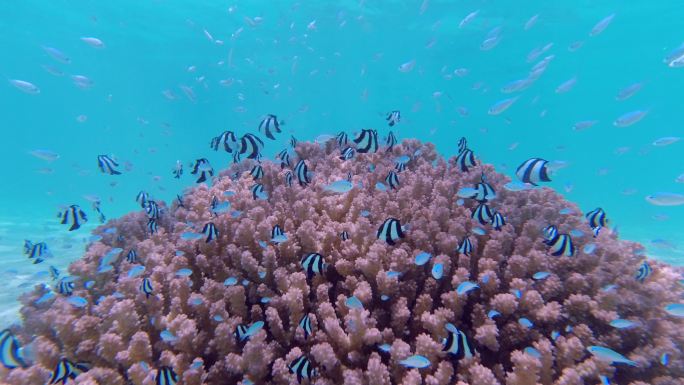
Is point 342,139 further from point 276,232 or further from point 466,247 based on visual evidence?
point 466,247

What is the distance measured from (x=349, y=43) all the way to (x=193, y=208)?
53919 millimetres

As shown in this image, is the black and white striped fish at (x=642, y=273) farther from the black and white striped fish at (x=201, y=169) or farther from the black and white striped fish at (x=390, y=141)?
the black and white striped fish at (x=201, y=169)

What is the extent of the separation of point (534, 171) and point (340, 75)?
7172 cm

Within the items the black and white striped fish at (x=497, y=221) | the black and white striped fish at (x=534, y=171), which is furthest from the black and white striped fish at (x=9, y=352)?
the black and white striped fish at (x=534, y=171)

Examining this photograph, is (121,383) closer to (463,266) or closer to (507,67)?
(463,266)

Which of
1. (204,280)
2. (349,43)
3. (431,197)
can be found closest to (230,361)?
(204,280)

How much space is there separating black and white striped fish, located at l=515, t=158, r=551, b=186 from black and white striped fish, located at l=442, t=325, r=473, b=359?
2374 mm

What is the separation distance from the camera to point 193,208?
223 inches

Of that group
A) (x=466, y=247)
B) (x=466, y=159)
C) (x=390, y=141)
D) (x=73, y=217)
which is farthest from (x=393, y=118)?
(x=73, y=217)

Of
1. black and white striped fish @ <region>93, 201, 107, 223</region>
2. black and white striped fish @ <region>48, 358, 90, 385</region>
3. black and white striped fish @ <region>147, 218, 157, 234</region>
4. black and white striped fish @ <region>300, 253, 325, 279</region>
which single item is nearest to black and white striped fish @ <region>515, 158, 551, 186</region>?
black and white striped fish @ <region>300, 253, 325, 279</region>

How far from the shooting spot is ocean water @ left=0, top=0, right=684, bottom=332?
23909 millimetres

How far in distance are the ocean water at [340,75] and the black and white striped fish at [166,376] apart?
261 inches

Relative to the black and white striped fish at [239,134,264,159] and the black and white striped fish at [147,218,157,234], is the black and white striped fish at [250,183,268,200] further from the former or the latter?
the black and white striped fish at [147,218,157,234]

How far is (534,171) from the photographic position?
4.58 meters
